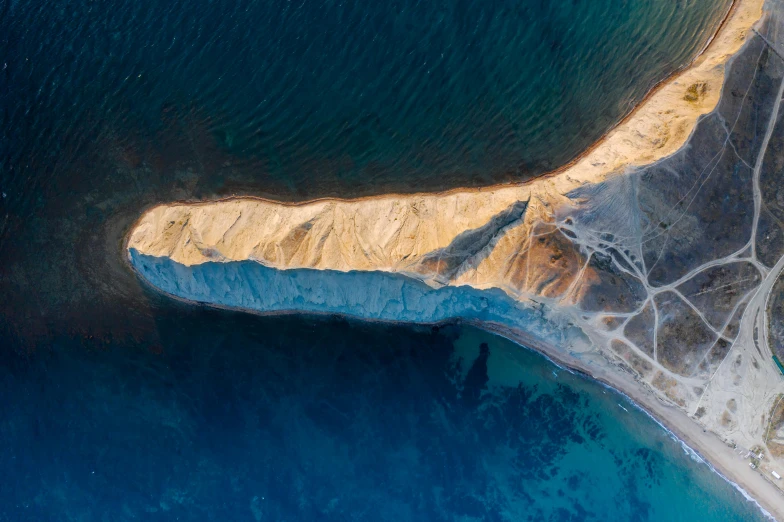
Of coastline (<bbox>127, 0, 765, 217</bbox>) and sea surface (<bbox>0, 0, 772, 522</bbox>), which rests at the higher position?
coastline (<bbox>127, 0, 765, 217</bbox>)

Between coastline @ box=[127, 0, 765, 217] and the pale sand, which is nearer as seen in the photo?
coastline @ box=[127, 0, 765, 217]

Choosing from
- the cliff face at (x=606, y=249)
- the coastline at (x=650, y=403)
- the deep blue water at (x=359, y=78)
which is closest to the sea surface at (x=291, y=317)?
the deep blue water at (x=359, y=78)

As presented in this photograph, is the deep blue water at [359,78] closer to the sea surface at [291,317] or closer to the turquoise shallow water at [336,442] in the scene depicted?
the sea surface at [291,317]

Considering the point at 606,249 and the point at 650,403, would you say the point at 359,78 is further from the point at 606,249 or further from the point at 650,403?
the point at 650,403

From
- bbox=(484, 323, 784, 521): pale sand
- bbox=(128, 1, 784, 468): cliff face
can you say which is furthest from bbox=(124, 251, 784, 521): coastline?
bbox=(128, 1, 784, 468): cliff face

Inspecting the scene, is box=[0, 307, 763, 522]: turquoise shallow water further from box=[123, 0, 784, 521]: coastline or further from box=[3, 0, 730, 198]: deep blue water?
box=[3, 0, 730, 198]: deep blue water

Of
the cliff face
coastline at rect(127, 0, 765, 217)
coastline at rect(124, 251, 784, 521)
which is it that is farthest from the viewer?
coastline at rect(124, 251, 784, 521)
